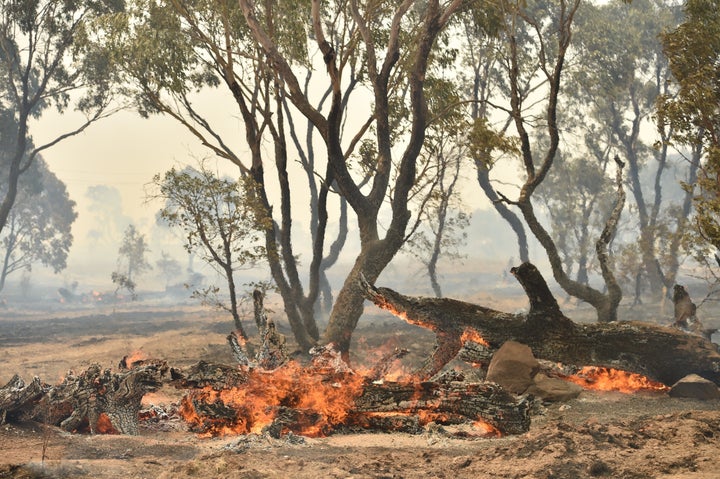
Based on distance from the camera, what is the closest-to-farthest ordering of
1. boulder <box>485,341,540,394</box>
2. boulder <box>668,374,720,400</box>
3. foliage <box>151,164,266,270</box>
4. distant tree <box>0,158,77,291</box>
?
boulder <box>668,374,720,400</box> < boulder <box>485,341,540,394</box> < foliage <box>151,164,266,270</box> < distant tree <box>0,158,77,291</box>

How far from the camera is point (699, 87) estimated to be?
1077 centimetres

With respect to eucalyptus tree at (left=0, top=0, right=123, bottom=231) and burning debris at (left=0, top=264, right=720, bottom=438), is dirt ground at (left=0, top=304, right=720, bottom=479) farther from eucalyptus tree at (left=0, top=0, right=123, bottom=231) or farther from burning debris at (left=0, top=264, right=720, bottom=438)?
eucalyptus tree at (left=0, top=0, right=123, bottom=231)

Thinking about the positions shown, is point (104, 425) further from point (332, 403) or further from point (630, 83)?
point (630, 83)

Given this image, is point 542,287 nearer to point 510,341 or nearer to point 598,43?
point 510,341

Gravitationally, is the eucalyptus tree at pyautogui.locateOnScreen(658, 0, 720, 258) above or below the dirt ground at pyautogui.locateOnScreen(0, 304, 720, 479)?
above

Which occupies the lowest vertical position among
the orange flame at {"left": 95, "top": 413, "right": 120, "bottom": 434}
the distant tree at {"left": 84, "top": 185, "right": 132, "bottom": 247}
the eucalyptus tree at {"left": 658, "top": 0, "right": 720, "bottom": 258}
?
the orange flame at {"left": 95, "top": 413, "right": 120, "bottom": 434}

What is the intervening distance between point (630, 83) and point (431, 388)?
1104 inches

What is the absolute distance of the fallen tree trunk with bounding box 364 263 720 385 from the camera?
970 centimetres

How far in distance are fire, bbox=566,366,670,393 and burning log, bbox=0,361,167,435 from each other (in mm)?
7526

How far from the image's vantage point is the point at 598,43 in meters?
29.1

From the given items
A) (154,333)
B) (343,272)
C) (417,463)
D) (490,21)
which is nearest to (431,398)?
(417,463)

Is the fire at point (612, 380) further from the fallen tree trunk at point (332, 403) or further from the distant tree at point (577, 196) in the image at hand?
the distant tree at point (577, 196)

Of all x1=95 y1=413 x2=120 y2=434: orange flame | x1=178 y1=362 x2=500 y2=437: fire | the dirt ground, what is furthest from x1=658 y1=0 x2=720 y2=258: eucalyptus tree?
x1=95 y1=413 x2=120 y2=434: orange flame

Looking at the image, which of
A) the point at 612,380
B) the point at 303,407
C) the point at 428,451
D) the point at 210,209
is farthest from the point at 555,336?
the point at 210,209
